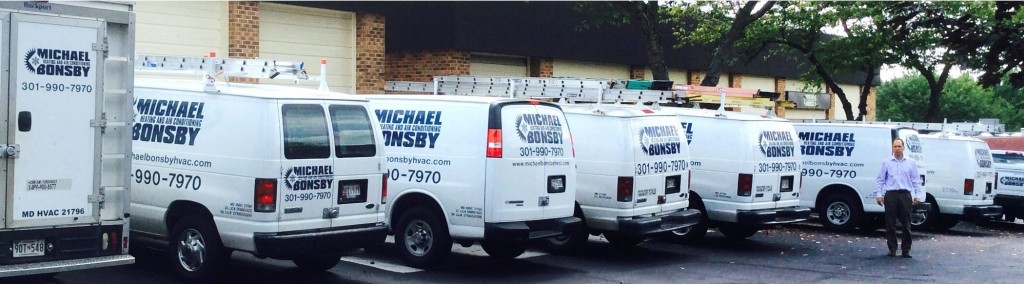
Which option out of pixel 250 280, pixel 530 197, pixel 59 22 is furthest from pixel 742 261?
pixel 59 22

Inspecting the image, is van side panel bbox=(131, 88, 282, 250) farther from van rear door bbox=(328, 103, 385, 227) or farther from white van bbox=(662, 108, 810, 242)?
white van bbox=(662, 108, 810, 242)

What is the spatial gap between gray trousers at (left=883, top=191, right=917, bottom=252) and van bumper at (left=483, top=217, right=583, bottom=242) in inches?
188

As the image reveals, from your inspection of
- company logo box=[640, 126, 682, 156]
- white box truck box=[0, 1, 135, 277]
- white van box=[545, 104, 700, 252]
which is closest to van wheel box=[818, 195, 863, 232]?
white van box=[545, 104, 700, 252]

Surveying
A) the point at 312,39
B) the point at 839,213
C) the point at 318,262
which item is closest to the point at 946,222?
the point at 839,213

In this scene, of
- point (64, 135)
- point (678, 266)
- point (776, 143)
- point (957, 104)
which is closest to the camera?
point (64, 135)

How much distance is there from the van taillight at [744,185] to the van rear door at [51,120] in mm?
8083

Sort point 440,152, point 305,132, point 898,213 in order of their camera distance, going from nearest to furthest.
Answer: point 305,132, point 440,152, point 898,213

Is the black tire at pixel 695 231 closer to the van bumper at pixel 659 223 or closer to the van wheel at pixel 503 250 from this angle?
the van bumper at pixel 659 223

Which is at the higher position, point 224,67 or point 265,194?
point 224,67

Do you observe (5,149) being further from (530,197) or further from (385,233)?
(530,197)

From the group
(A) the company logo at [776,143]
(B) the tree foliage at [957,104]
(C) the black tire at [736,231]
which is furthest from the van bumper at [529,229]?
(B) the tree foliage at [957,104]

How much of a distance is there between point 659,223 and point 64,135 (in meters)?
6.61

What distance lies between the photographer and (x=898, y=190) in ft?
47.2

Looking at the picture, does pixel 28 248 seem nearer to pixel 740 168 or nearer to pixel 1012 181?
pixel 740 168
